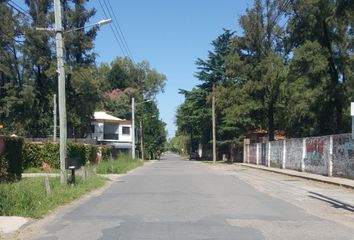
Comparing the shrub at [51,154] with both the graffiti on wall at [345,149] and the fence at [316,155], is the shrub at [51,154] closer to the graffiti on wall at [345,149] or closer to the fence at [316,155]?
the fence at [316,155]

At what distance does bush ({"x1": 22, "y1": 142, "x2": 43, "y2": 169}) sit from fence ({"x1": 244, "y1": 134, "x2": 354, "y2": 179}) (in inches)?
701

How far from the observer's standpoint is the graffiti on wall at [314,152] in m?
34.9

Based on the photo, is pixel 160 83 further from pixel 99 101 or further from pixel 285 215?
pixel 285 215

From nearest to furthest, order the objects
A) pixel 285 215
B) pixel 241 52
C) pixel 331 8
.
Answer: pixel 285 215 < pixel 331 8 < pixel 241 52

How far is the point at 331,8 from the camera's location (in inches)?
1908

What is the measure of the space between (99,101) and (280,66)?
83.1 ft

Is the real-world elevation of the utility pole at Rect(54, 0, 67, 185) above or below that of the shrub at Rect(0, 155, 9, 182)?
above

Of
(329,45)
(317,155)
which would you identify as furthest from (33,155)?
(329,45)

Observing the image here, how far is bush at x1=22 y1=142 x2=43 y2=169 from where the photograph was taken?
123 feet

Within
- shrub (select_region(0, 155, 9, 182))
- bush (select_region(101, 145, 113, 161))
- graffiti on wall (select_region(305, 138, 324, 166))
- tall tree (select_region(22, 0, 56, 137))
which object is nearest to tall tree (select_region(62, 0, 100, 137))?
tall tree (select_region(22, 0, 56, 137))

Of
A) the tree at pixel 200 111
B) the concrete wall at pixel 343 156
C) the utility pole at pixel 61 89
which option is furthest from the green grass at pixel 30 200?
the tree at pixel 200 111

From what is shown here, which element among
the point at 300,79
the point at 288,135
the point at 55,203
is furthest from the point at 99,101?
the point at 55,203

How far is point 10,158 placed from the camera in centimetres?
2486

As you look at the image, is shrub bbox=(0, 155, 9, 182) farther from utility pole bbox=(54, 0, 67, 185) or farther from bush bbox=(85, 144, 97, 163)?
bush bbox=(85, 144, 97, 163)
